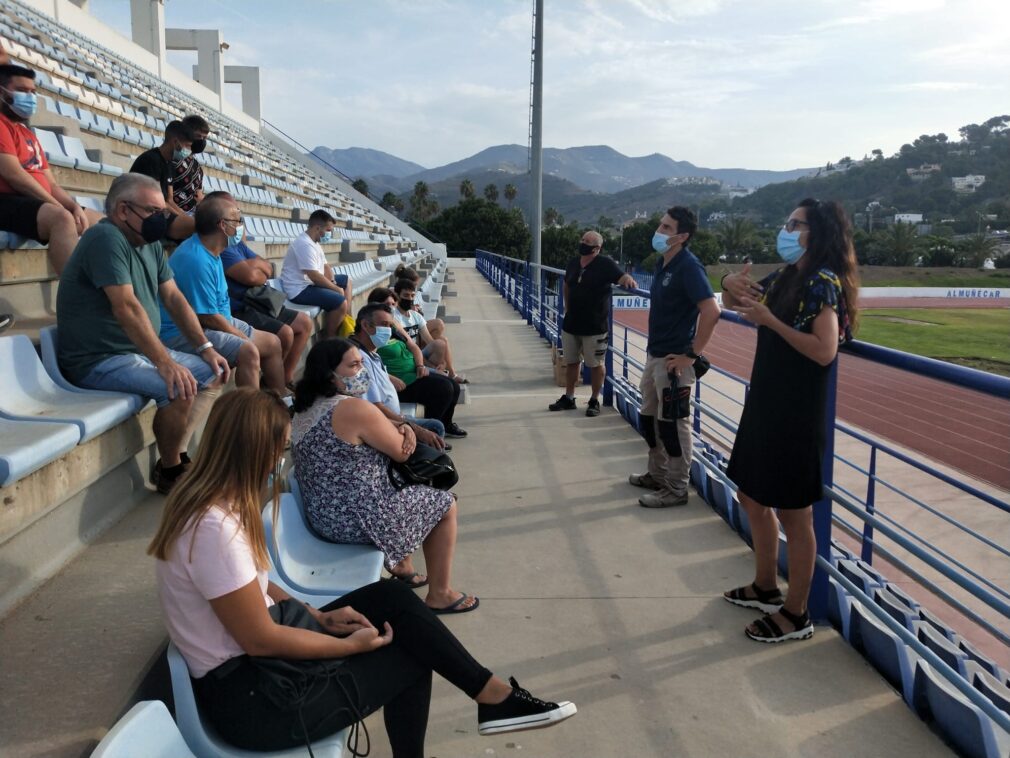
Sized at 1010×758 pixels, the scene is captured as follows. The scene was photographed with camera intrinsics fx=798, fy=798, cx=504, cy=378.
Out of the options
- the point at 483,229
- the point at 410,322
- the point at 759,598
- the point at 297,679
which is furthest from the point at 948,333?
the point at 297,679

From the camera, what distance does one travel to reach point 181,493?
176 centimetres

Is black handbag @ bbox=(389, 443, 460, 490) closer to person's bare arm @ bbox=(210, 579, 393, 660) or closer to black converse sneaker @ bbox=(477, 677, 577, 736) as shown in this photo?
black converse sneaker @ bbox=(477, 677, 577, 736)

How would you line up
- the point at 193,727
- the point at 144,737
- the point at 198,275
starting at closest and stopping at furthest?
the point at 144,737 < the point at 193,727 < the point at 198,275

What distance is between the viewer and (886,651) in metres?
2.68

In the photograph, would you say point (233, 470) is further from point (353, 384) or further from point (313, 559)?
point (353, 384)

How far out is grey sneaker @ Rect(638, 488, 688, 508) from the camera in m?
4.32

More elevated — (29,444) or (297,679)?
(29,444)

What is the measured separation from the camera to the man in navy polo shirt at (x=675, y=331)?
4.23 m

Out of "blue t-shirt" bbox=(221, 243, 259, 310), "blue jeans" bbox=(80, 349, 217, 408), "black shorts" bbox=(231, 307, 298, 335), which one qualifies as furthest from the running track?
"blue jeans" bbox=(80, 349, 217, 408)

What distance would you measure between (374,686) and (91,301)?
1879mm

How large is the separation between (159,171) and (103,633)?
11.2 ft

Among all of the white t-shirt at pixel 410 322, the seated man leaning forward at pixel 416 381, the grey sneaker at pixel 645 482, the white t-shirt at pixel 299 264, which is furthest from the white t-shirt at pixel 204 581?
the white t-shirt at pixel 410 322

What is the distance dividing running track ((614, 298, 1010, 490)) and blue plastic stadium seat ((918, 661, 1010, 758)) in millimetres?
7960

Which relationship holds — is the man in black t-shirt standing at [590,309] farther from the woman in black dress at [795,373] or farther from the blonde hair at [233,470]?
the blonde hair at [233,470]
